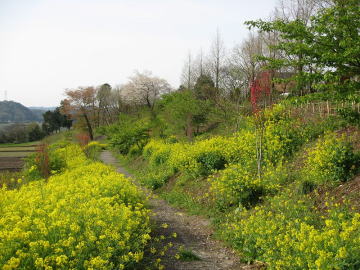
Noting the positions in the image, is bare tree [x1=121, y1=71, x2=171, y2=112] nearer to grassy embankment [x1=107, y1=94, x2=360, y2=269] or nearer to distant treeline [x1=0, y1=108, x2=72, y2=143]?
distant treeline [x1=0, y1=108, x2=72, y2=143]

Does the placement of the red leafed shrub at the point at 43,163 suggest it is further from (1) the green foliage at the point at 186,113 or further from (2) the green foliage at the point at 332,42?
(2) the green foliage at the point at 332,42

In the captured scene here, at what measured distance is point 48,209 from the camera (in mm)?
5879

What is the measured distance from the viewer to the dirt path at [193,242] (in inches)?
236

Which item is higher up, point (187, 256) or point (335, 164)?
point (335, 164)

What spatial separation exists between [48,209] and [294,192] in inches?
208

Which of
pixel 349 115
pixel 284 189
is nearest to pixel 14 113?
pixel 284 189

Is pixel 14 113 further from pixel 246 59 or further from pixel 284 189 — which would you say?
pixel 284 189

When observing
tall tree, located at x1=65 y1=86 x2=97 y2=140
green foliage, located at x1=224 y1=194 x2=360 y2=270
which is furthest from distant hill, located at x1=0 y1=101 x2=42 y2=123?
green foliage, located at x1=224 y1=194 x2=360 y2=270

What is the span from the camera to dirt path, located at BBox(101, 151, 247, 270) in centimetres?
600

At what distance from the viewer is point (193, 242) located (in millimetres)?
7332

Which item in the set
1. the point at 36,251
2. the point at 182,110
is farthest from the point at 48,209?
the point at 182,110

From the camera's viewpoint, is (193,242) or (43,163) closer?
(193,242)

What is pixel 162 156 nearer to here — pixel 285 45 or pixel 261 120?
pixel 261 120

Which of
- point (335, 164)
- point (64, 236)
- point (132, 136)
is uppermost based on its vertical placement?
point (132, 136)
